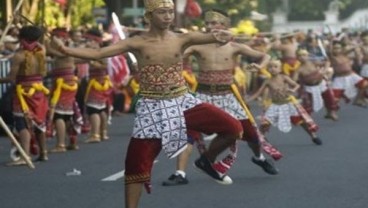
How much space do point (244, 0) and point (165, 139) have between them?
132 feet

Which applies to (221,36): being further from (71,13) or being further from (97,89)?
(71,13)

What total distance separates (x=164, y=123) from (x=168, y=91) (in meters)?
0.28

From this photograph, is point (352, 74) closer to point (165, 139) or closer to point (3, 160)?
point (3, 160)

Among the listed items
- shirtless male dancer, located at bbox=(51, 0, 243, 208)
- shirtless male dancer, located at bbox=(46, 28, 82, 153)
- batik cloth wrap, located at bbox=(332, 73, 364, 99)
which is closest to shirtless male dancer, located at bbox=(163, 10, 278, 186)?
shirtless male dancer, located at bbox=(51, 0, 243, 208)

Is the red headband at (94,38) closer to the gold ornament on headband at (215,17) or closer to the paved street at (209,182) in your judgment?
the paved street at (209,182)

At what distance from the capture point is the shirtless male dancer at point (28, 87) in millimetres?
15070

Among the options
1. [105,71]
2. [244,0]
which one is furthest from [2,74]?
[244,0]

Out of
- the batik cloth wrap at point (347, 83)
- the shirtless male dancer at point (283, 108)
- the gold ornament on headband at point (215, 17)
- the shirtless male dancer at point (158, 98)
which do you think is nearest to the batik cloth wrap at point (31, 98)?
the gold ornament on headband at point (215, 17)

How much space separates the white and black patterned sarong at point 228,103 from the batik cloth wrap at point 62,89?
390 centimetres

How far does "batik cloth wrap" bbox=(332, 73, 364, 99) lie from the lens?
25234 millimetres

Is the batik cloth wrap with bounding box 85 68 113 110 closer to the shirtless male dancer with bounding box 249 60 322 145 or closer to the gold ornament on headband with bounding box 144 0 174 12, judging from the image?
the shirtless male dancer with bounding box 249 60 322 145

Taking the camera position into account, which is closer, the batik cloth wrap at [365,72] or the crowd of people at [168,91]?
the crowd of people at [168,91]

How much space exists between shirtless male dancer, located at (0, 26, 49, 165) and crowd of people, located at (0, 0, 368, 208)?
1cm

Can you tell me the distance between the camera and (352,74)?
25.5 meters
